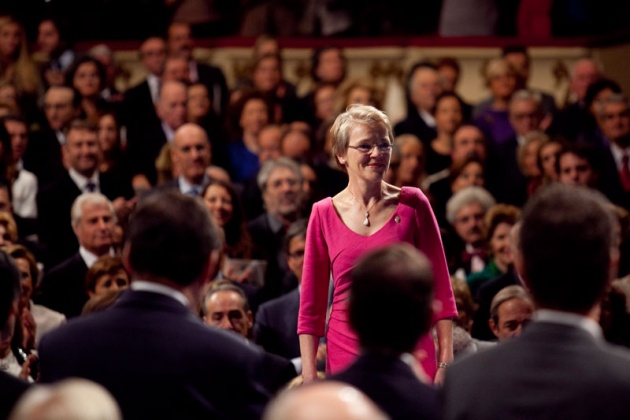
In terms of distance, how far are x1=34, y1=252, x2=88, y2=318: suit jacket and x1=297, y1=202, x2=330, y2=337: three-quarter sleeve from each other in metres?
2.37

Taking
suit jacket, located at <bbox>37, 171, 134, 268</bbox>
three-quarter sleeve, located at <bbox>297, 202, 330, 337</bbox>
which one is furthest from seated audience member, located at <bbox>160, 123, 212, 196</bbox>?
three-quarter sleeve, located at <bbox>297, 202, 330, 337</bbox>

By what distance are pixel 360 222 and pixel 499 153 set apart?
449 centimetres

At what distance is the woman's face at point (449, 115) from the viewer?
29.3 ft

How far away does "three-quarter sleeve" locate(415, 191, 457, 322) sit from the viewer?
4.32 m

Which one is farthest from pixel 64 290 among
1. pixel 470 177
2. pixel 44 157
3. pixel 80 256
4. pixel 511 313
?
pixel 470 177

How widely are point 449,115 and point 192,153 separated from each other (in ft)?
6.94

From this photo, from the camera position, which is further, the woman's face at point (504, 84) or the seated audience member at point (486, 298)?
the woman's face at point (504, 84)

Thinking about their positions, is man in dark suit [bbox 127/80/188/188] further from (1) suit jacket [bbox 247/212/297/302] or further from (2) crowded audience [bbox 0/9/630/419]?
(1) suit jacket [bbox 247/212/297/302]

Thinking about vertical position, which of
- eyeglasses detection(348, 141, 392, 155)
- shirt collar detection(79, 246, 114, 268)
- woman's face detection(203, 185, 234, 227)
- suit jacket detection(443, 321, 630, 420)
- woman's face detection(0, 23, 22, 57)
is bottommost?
shirt collar detection(79, 246, 114, 268)

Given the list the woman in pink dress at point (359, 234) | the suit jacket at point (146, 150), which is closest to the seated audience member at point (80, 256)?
the suit jacket at point (146, 150)

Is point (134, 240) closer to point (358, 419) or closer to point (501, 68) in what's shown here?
point (358, 419)

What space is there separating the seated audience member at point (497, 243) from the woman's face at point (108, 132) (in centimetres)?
271

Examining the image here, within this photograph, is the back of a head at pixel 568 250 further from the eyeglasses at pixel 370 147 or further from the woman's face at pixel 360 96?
the woman's face at pixel 360 96

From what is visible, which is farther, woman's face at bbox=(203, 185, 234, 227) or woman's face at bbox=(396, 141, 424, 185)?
woman's face at bbox=(396, 141, 424, 185)
